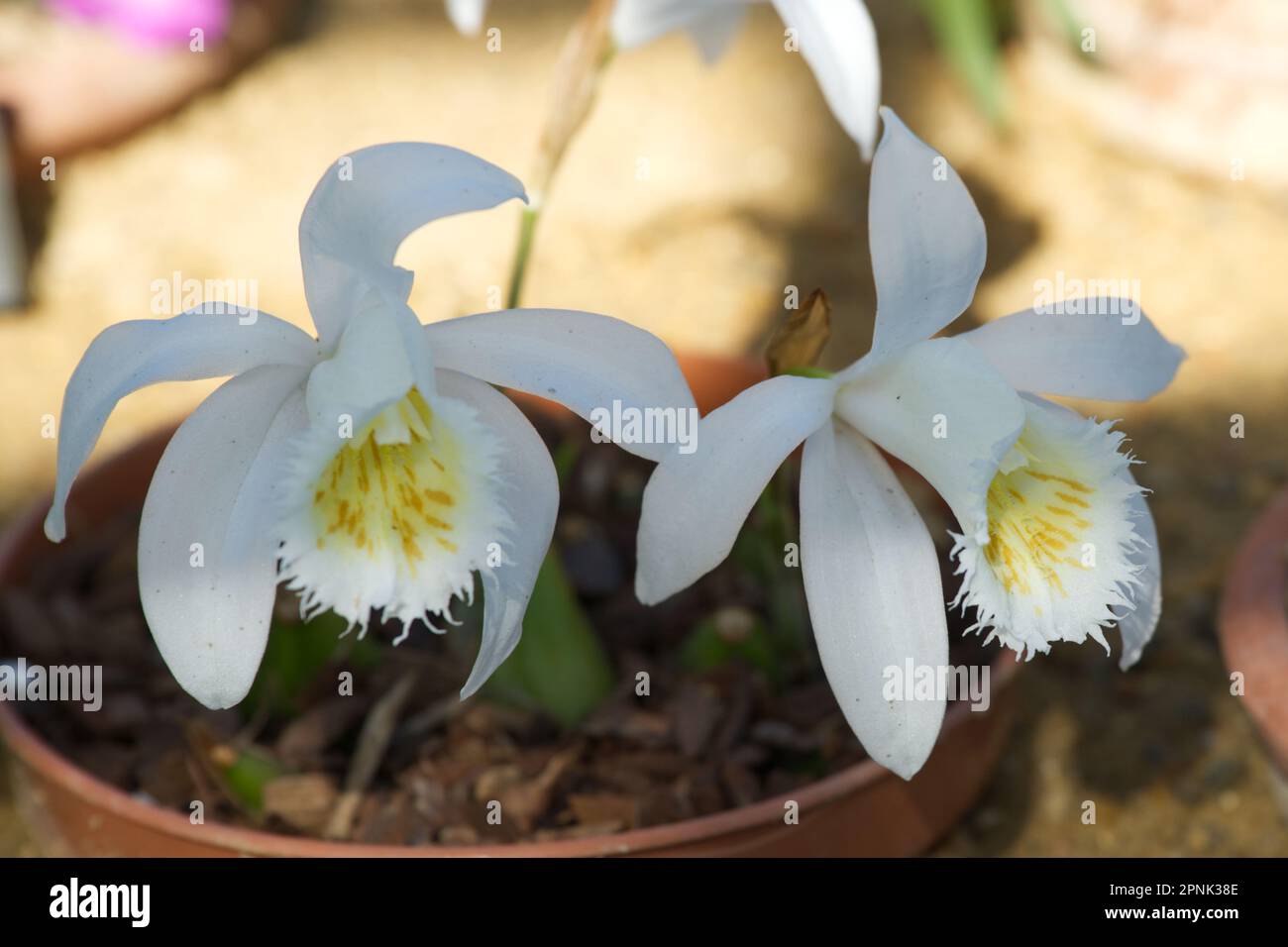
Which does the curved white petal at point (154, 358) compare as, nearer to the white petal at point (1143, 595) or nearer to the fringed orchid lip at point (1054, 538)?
the fringed orchid lip at point (1054, 538)

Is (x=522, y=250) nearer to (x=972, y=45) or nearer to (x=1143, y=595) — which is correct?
(x=1143, y=595)

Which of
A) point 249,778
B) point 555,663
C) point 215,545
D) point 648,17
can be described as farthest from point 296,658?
point 648,17

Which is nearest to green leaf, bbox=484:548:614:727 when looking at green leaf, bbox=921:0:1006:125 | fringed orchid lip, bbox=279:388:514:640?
fringed orchid lip, bbox=279:388:514:640

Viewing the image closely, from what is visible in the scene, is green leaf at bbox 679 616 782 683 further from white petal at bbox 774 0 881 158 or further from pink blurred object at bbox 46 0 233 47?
pink blurred object at bbox 46 0 233 47

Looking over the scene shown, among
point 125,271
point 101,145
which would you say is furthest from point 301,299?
point 101,145

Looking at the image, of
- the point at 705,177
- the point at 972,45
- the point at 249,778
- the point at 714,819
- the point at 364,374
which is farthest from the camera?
the point at 705,177

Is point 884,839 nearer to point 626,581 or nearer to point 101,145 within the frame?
point 626,581
